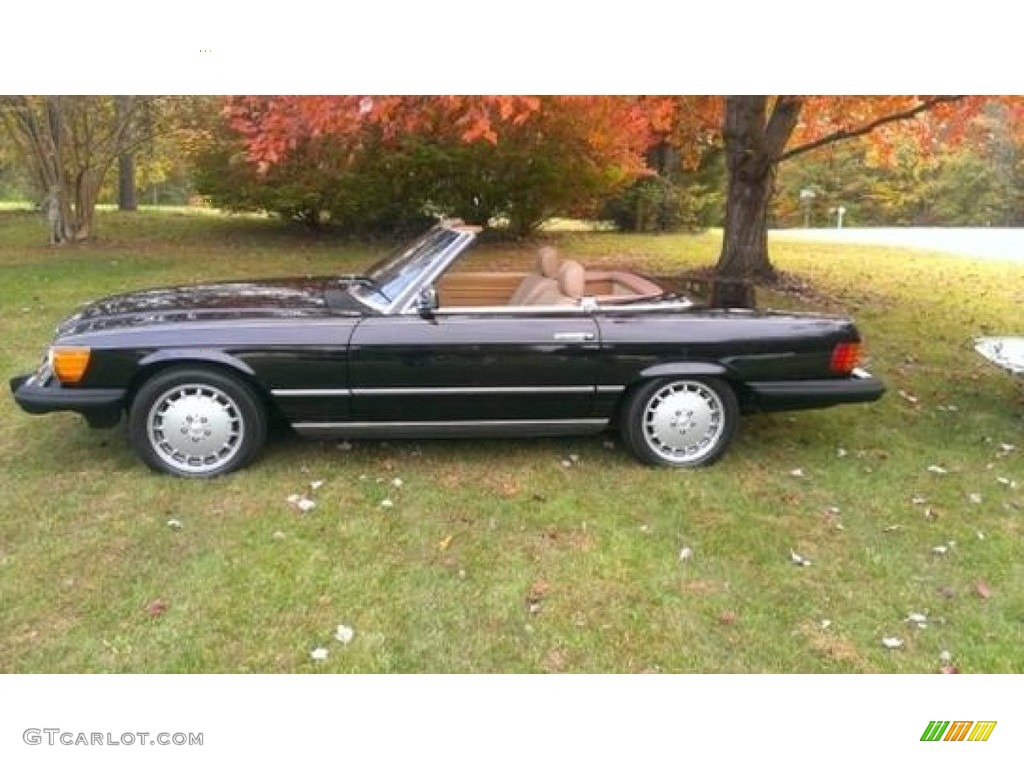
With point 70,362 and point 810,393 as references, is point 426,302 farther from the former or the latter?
point 810,393

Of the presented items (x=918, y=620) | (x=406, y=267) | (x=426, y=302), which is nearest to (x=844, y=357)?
(x=918, y=620)

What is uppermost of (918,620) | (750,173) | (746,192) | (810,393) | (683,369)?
(750,173)

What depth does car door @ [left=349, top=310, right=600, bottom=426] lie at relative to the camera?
163 inches

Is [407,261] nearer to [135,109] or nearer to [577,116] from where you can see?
[577,116]

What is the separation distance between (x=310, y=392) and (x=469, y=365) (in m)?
0.81

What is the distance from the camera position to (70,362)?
3.99 metres

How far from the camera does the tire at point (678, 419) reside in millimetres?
4402

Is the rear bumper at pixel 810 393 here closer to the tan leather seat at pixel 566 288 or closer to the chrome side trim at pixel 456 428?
the chrome side trim at pixel 456 428

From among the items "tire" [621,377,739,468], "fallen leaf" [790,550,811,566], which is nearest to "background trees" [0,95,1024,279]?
"tire" [621,377,739,468]

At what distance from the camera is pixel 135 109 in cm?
1374

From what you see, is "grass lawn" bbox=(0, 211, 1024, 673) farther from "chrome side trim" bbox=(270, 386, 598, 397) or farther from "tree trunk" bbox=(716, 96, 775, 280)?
"tree trunk" bbox=(716, 96, 775, 280)

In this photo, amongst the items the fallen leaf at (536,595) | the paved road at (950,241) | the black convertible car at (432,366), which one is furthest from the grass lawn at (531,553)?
the paved road at (950,241)

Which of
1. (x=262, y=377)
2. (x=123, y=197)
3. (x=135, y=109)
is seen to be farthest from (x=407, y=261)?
(x=123, y=197)

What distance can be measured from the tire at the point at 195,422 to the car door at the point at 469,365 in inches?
22.0
